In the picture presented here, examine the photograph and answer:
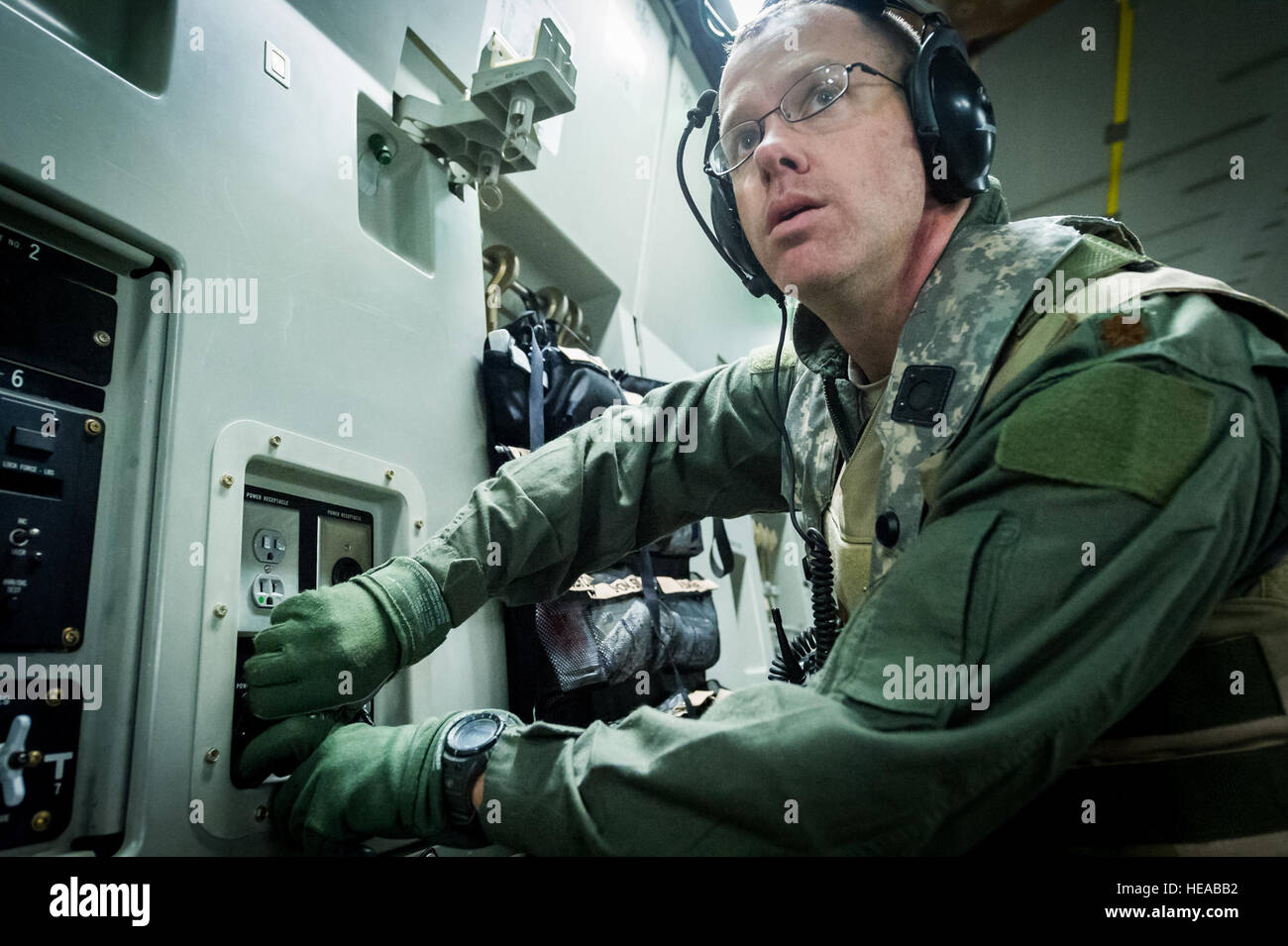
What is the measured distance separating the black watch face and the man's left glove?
18mm

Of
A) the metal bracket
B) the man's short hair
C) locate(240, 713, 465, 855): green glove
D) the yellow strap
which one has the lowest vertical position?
locate(240, 713, 465, 855): green glove

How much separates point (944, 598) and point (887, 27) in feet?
3.29

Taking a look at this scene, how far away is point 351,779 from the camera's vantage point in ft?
2.70

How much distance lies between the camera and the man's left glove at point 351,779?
785mm

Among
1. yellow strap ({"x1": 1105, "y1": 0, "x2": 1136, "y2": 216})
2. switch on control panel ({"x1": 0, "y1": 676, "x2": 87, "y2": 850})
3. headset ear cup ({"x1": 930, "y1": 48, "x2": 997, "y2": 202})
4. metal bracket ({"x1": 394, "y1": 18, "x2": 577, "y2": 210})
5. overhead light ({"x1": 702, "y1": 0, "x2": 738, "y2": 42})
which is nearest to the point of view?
switch on control panel ({"x1": 0, "y1": 676, "x2": 87, "y2": 850})

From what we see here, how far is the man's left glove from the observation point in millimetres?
785

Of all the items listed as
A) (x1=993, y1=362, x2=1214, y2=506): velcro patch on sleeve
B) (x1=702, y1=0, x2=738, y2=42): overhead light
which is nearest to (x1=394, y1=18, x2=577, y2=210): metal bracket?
(x1=993, y1=362, x2=1214, y2=506): velcro patch on sleeve

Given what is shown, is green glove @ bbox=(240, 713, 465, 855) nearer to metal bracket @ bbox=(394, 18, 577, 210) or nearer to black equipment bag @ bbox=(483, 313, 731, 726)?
black equipment bag @ bbox=(483, 313, 731, 726)

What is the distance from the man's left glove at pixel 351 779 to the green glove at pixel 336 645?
5cm

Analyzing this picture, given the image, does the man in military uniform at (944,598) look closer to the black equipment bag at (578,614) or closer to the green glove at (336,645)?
the green glove at (336,645)

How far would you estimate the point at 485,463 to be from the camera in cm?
154

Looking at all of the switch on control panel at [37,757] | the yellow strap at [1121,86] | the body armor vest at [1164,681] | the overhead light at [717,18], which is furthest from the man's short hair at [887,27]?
the overhead light at [717,18]
